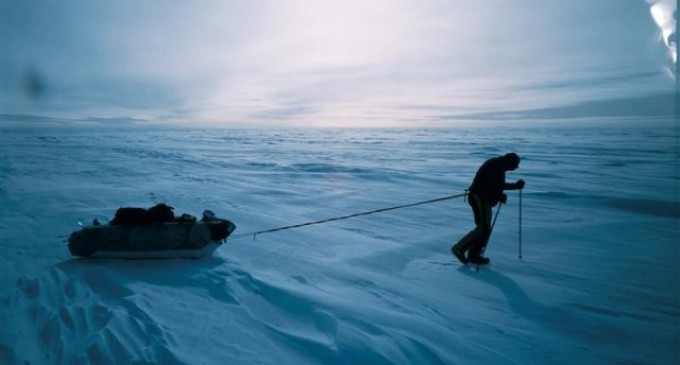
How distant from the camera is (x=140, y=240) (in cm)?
511

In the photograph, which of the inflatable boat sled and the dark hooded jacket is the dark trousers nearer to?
the dark hooded jacket

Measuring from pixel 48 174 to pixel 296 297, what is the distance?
16084 millimetres

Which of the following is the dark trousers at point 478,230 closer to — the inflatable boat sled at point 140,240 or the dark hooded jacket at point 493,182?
the dark hooded jacket at point 493,182

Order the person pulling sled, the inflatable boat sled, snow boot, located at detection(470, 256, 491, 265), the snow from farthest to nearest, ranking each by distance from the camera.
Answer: snow boot, located at detection(470, 256, 491, 265) → the person pulling sled → the inflatable boat sled → the snow

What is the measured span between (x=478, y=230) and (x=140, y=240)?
4.76 meters

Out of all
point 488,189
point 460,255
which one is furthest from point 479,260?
point 488,189

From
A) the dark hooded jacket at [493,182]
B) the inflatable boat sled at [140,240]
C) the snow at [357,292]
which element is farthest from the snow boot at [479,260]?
the inflatable boat sled at [140,240]

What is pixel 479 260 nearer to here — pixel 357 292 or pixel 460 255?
pixel 460 255

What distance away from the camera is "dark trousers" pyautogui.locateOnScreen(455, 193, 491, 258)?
5262 mm

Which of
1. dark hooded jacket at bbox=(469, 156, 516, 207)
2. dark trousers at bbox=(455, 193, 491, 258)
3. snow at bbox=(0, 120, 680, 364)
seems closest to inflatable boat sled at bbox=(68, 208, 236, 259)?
snow at bbox=(0, 120, 680, 364)

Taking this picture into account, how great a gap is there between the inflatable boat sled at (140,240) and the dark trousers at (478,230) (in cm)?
385

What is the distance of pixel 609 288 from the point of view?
4.73 m

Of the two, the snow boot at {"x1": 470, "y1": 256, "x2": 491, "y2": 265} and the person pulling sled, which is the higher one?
the person pulling sled

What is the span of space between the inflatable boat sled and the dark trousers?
3854mm
